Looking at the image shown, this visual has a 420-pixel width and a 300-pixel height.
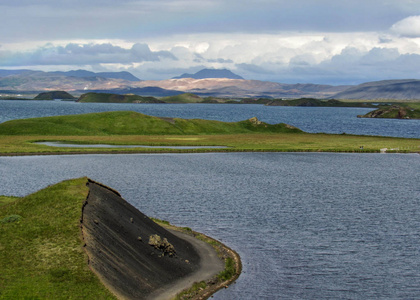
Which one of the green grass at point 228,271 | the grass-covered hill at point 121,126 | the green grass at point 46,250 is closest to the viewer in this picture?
the green grass at point 46,250

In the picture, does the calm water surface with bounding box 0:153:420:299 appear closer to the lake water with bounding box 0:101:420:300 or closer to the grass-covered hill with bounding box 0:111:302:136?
the lake water with bounding box 0:101:420:300

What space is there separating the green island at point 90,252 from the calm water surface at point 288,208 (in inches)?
164

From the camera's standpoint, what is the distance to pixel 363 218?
5419cm

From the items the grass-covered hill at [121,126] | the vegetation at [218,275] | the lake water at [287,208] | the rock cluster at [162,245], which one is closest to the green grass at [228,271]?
the vegetation at [218,275]

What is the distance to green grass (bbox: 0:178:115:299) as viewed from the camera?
2872cm

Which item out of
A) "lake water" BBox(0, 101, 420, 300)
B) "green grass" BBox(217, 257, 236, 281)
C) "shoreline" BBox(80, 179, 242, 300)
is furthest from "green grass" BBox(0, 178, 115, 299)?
"lake water" BBox(0, 101, 420, 300)

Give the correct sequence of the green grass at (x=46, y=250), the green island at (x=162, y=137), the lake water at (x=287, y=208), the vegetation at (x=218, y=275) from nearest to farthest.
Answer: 1. the green grass at (x=46, y=250)
2. the vegetation at (x=218, y=275)
3. the lake water at (x=287, y=208)
4. the green island at (x=162, y=137)

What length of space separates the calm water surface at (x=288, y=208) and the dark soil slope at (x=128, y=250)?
475 centimetres

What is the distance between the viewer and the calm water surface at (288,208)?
119ft

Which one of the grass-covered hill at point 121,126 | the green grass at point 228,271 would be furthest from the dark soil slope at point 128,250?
the grass-covered hill at point 121,126

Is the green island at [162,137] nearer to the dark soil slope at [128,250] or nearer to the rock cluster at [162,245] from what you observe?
the dark soil slope at [128,250]

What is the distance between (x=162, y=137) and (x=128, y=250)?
122 meters

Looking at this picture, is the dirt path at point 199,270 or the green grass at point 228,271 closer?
the dirt path at point 199,270

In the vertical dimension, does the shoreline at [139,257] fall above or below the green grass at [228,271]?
above
